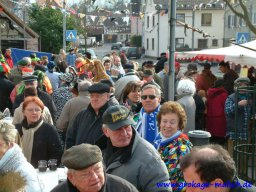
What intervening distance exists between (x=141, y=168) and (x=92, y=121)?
73.4 inches

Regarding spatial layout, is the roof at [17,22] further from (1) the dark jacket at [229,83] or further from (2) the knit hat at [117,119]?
(2) the knit hat at [117,119]

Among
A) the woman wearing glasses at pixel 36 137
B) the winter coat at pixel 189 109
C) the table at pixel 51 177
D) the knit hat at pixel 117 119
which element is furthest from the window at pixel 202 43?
the knit hat at pixel 117 119

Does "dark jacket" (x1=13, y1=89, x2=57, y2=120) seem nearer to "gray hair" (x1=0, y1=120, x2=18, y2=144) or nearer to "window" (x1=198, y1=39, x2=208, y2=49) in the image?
"gray hair" (x1=0, y1=120, x2=18, y2=144)

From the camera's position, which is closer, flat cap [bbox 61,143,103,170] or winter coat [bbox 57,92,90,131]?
flat cap [bbox 61,143,103,170]

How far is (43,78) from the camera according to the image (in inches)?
351

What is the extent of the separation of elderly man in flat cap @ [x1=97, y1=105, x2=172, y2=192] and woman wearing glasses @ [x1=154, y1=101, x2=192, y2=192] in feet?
1.16

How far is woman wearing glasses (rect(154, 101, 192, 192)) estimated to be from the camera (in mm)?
4004

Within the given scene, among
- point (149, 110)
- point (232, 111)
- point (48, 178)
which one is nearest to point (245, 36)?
point (232, 111)

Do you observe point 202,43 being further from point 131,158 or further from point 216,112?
point 131,158

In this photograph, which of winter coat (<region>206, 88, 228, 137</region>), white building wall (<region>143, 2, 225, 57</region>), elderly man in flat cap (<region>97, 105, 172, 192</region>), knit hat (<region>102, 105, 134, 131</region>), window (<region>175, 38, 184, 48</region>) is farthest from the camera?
white building wall (<region>143, 2, 225, 57</region>)

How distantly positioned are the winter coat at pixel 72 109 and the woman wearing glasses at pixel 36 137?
111cm

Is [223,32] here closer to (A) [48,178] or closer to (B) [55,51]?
(B) [55,51]

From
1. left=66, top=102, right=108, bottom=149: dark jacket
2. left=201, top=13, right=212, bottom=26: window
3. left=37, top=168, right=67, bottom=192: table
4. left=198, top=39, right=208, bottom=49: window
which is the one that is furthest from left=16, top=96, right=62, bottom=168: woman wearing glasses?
left=201, top=13, right=212, bottom=26: window

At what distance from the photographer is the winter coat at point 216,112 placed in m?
7.93
